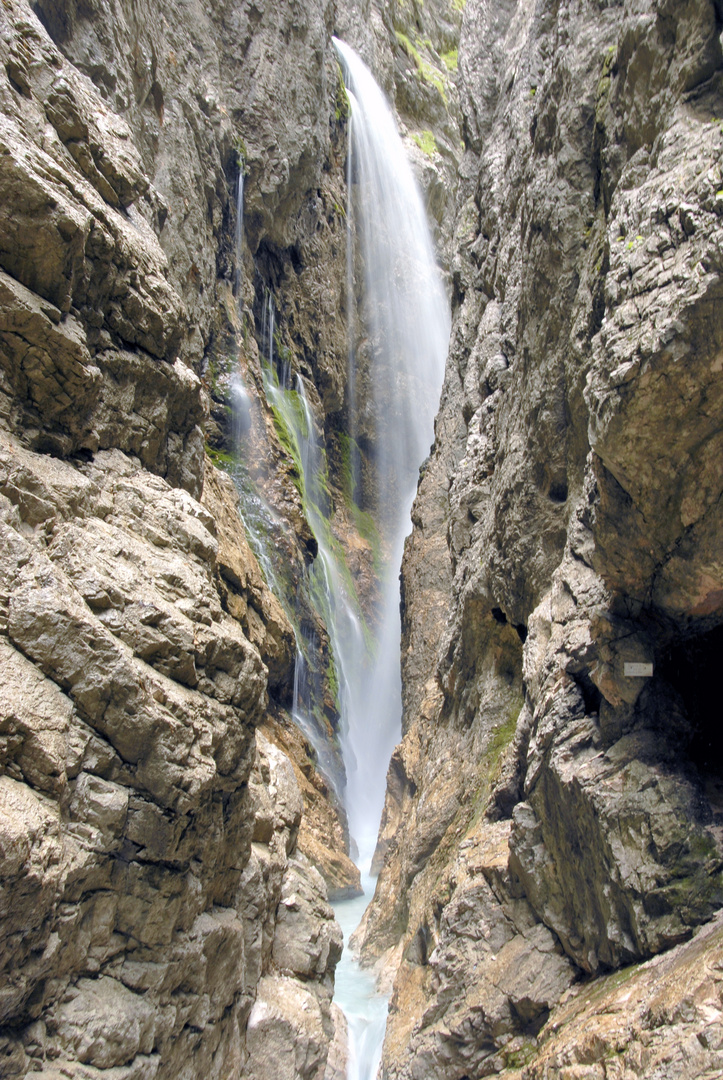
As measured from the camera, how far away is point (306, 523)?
19703mm

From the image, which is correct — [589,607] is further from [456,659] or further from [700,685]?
[456,659]

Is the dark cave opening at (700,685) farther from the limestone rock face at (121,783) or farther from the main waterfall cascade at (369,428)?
the main waterfall cascade at (369,428)

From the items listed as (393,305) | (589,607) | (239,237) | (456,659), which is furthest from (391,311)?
(589,607)

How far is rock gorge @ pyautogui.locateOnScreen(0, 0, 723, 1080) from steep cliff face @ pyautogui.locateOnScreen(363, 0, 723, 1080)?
0.03m

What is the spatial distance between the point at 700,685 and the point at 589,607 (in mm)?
1103

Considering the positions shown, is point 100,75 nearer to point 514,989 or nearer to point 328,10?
point 514,989

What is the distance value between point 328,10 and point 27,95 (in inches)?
939

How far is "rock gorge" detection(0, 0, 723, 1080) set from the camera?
4082mm

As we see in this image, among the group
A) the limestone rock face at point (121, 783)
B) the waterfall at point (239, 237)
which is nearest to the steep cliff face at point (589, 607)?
the limestone rock face at point (121, 783)

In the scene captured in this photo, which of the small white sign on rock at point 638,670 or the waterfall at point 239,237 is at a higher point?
the waterfall at point 239,237

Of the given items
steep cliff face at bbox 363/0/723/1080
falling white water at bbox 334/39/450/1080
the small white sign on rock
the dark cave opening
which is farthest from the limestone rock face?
falling white water at bbox 334/39/450/1080

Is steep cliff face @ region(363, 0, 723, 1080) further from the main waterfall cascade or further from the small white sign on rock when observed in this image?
the main waterfall cascade

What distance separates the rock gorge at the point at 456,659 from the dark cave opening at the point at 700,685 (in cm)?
2

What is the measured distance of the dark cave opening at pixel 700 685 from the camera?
5020 mm
